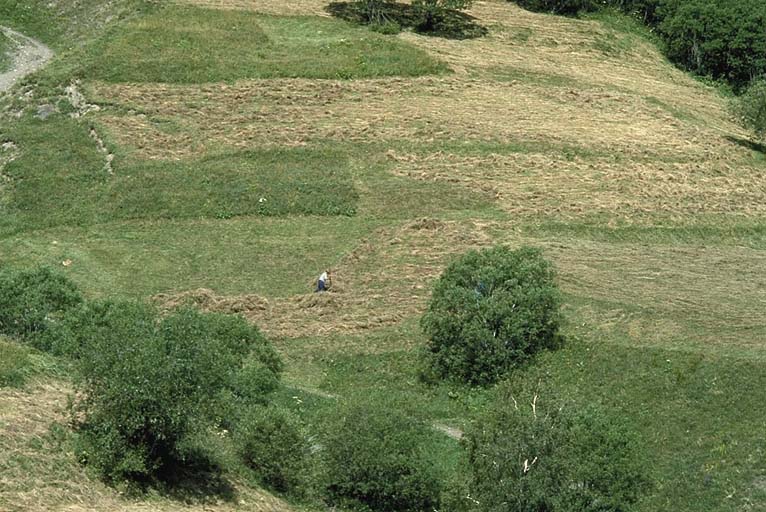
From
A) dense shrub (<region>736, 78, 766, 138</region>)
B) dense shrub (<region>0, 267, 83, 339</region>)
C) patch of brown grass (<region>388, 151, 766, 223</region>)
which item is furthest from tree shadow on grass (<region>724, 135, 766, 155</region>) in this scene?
dense shrub (<region>0, 267, 83, 339</region>)

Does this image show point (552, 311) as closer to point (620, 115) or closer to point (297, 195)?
point (297, 195)

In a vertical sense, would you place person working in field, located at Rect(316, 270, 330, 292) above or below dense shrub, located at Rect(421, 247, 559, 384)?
below

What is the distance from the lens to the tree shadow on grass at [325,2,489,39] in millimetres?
80438

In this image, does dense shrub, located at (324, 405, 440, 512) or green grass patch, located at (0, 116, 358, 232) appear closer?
dense shrub, located at (324, 405, 440, 512)

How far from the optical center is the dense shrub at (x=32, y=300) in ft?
143

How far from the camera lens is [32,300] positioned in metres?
44.9

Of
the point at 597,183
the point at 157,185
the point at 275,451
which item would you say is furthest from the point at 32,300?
the point at 597,183

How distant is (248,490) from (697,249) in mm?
28246

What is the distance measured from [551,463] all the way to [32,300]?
18.1m

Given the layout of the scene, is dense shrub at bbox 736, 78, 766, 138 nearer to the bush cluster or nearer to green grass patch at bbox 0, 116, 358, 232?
the bush cluster

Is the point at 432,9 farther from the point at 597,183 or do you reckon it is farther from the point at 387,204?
the point at 387,204

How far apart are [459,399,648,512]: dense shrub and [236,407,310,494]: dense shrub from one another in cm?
439

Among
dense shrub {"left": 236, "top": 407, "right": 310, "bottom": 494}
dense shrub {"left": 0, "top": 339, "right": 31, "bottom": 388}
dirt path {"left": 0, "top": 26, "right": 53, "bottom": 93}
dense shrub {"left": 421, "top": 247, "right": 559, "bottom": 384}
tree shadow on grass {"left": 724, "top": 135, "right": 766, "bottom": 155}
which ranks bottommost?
tree shadow on grass {"left": 724, "top": 135, "right": 766, "bottom": 155}

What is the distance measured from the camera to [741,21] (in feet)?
277
